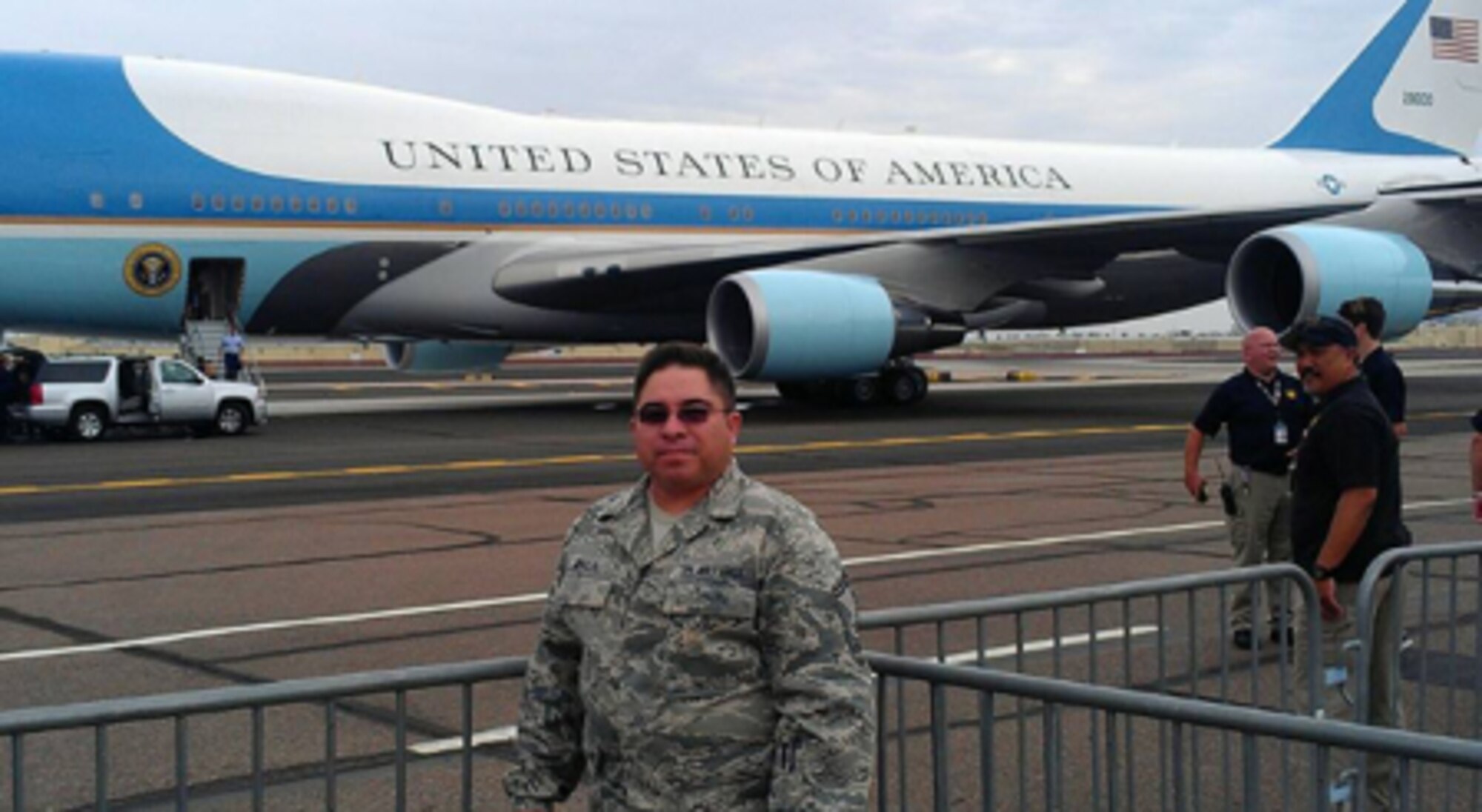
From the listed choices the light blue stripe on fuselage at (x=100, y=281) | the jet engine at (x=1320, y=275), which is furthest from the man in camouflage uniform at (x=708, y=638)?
the light blue stripe on fuselage at (x=100, y=281)

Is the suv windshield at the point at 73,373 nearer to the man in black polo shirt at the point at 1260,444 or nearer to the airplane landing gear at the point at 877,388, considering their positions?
the airplane landing gear at the point at 877,388

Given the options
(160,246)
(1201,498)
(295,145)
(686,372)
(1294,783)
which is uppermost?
(295,145)

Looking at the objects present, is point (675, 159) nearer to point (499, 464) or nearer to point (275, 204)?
point (275, 204)

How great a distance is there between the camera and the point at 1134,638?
7504 millimetres

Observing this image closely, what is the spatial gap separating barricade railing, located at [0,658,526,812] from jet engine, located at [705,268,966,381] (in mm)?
13961

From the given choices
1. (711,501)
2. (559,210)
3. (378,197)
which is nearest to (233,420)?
(378,197)

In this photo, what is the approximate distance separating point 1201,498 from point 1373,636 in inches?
115

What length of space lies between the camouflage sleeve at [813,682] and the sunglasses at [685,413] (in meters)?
0.28

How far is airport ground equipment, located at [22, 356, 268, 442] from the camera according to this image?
67.2 ft

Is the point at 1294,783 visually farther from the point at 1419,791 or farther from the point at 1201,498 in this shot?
the point at 1201,498

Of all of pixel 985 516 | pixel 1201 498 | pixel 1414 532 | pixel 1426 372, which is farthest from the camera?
pixel 1426 372

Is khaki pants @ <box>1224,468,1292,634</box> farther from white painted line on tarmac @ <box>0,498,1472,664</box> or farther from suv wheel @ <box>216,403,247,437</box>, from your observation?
suv wheel @ <box>216,403,247,437</box>

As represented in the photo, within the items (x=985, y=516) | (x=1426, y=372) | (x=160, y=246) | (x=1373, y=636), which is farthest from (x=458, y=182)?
(x=1426, y=372)

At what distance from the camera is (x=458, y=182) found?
2267cm
